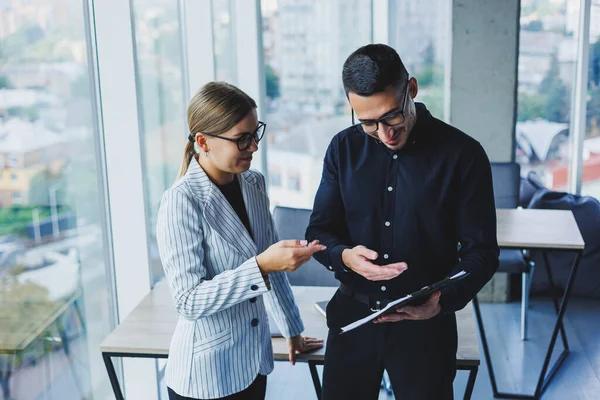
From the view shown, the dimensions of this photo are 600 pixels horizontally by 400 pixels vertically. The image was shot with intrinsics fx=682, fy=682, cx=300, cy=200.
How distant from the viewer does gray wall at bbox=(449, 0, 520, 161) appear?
507 centimetres

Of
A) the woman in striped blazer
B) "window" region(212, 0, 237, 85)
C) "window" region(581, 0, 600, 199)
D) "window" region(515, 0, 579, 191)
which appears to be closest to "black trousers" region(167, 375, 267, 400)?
the woman in striped blazer

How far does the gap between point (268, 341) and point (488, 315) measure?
3.32m

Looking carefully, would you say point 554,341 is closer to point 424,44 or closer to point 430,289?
point 430,289

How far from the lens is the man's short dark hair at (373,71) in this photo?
1.87m

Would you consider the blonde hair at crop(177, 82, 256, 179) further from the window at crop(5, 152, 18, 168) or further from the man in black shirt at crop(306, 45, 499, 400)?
the window at crop(5, 152, 18, 168)

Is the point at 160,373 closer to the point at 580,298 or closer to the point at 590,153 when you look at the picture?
the point at 580,298

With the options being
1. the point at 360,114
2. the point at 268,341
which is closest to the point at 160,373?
the point at 268,341

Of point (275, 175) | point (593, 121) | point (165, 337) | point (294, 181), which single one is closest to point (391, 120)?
point (165, 337)

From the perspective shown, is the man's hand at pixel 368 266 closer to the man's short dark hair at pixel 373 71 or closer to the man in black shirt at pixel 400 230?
the man in black shirt at pixel 400 230

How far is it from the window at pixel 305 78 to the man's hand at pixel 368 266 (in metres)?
3.72

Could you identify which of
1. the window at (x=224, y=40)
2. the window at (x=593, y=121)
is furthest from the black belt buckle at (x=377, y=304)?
the window at (x=593, y=121)

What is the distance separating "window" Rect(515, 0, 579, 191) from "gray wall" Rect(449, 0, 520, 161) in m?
0.51

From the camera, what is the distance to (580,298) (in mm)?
5410

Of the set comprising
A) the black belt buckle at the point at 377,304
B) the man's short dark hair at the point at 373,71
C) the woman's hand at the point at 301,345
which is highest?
the man's short dark hair at the point at 373,71
